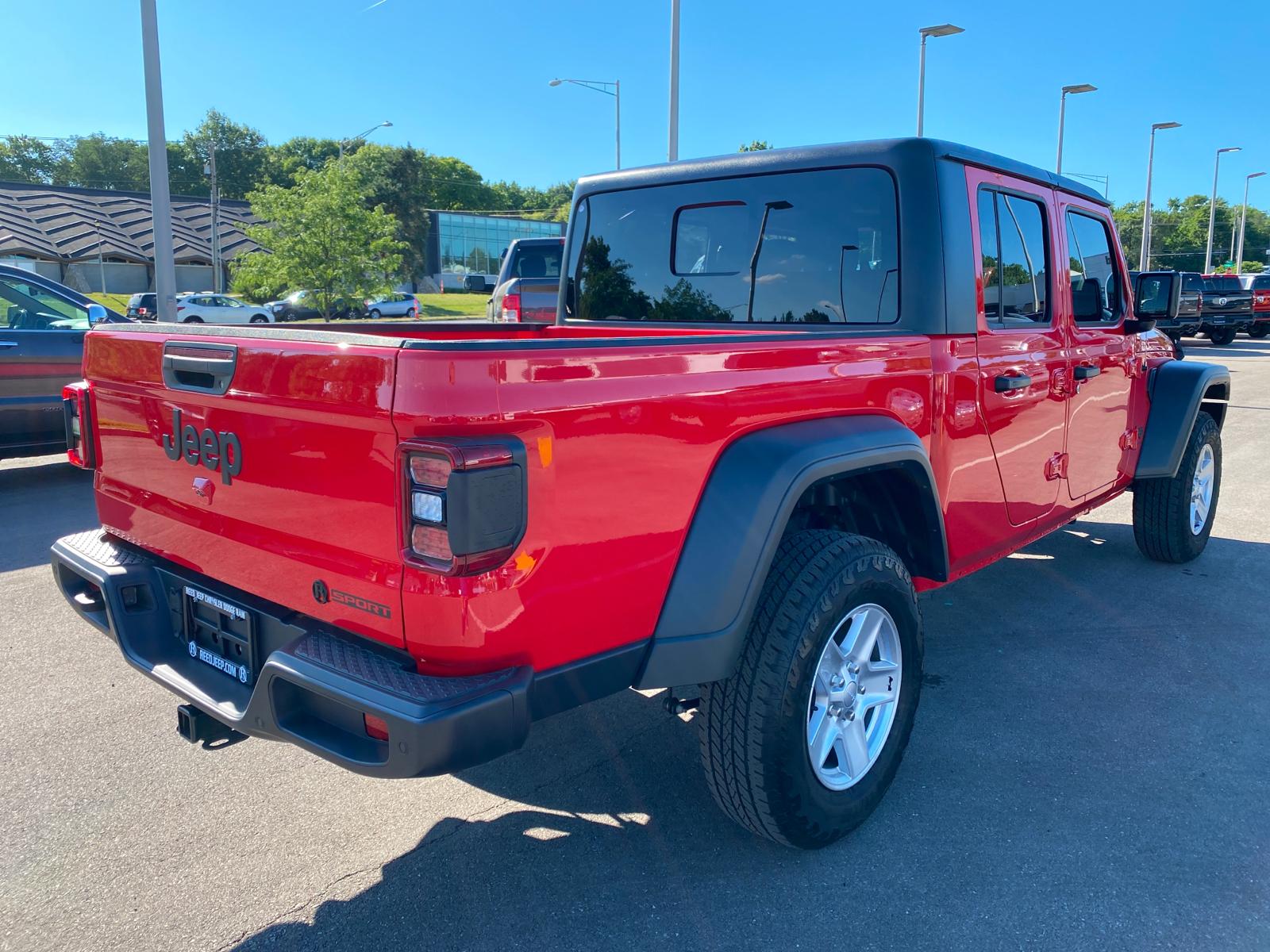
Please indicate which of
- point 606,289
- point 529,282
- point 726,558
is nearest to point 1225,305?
point 529,282

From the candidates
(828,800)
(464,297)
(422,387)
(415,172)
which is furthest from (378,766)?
(415,172)

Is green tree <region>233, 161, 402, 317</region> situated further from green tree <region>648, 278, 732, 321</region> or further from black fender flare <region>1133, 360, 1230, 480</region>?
black fender flare <region>1133, 360, 1230, 480</region>

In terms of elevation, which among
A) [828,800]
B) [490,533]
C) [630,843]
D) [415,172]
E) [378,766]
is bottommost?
[630,843]

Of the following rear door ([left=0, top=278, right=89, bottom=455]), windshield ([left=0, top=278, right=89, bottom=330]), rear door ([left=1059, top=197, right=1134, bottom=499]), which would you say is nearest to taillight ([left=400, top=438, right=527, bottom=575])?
rear door ([left=1059, top=197, right=1134, bottom=499])

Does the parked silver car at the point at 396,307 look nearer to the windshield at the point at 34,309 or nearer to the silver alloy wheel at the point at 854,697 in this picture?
the windshield at the point at 34,309

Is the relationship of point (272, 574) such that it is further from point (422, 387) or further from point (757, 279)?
point (757, 279)

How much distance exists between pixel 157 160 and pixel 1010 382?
12.9m

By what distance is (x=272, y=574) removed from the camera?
2340 mm

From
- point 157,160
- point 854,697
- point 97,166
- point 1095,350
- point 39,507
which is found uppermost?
point 97,166

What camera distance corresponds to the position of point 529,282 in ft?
35.3

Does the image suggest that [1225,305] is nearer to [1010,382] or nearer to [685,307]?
[1010,382]

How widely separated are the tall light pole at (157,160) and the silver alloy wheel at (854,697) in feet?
37.6

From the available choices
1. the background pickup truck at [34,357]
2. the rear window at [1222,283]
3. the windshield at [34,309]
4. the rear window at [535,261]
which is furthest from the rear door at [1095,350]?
the rear window at [1222,283]

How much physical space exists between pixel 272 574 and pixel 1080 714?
3008 millimetres
